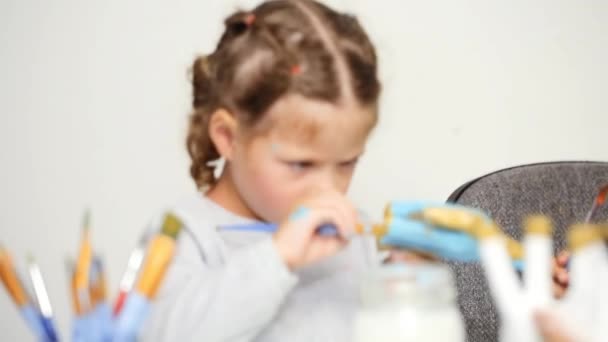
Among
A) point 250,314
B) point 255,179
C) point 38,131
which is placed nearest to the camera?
point 250,314

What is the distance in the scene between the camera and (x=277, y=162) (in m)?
0.58

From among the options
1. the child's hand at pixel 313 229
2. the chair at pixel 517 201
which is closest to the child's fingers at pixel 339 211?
the child's hand at pixel 313 229

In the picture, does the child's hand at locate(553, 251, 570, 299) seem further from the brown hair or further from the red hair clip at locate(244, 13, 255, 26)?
the red hair clip at locate(244, 13, 255, 26)

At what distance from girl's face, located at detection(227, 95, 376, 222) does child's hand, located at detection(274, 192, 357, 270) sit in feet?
0.19

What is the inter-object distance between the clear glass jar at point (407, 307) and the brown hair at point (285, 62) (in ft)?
0.73

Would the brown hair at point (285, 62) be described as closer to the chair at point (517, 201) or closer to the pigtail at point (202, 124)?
the pigtail at point (202, 124)

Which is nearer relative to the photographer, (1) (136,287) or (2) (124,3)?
(1) (136,287)

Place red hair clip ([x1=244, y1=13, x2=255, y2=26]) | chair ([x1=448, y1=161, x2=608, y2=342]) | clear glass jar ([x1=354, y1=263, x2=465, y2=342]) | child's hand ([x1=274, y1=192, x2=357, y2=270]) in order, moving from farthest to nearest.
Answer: chair ([x1=448, y1=161, x2=608, y2=342])
red hair clip ([x1=244, y1=13, x2=255, y2=26])
child's hand ([x1=274, y1=192, x2=357, y2=270])
clear glass jar ([x1=354, y1=263, x2=465, y2=342])

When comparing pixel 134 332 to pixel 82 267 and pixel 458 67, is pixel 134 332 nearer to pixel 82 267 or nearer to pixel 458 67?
pixel 82 267

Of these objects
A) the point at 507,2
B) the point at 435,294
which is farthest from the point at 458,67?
the point at 435,294

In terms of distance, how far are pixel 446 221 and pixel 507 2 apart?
27.7 inches

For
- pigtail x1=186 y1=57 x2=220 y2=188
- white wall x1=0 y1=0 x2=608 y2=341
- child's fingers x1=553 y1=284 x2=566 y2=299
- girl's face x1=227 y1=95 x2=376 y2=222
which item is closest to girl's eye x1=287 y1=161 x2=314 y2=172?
girl's face x1=227 y1=95 x2=376 y2=222

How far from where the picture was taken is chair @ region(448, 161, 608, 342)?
0.76m

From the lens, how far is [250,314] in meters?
0.49
